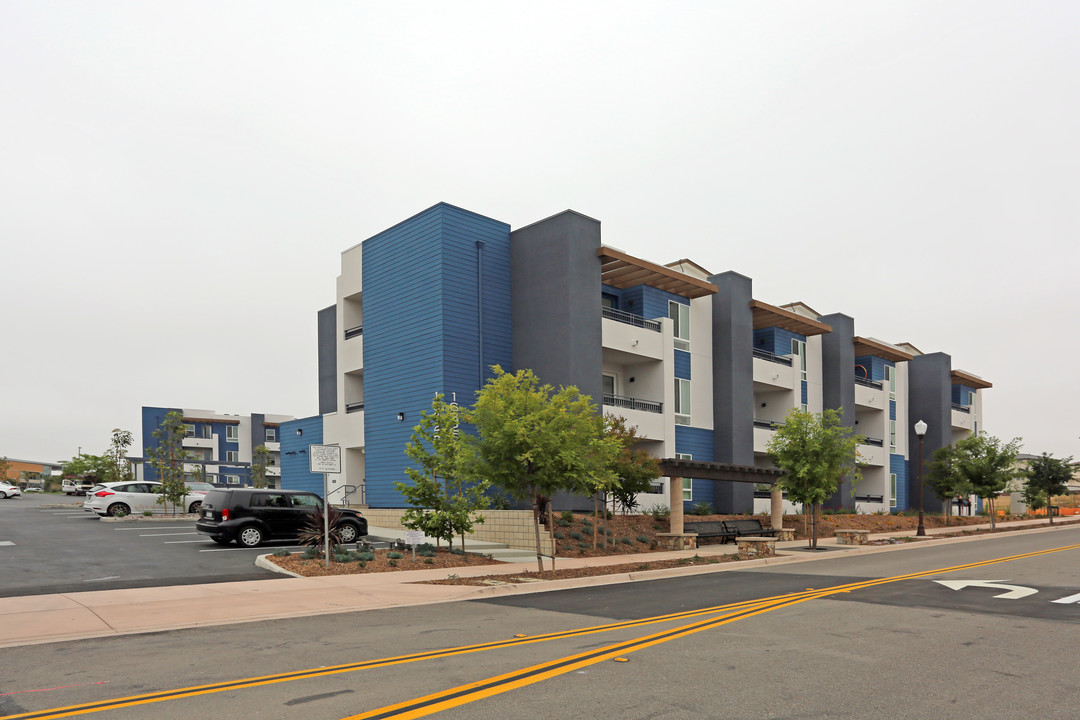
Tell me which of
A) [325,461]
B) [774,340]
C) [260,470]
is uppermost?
[774,340]

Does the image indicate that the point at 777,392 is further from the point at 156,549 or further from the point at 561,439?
the point at 156,549

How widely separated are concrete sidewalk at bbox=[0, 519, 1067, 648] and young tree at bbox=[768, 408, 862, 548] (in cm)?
832

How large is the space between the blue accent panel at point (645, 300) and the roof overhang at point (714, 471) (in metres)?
7.81

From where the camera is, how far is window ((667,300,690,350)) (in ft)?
116

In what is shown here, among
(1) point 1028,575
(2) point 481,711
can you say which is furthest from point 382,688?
(1) point 1028,575

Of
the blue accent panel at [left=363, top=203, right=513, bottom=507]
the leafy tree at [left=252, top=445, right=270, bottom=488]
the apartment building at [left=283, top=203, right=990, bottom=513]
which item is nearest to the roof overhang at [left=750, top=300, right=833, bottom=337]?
the apartment building at [left=283, top=203, right=990, bottom=513]

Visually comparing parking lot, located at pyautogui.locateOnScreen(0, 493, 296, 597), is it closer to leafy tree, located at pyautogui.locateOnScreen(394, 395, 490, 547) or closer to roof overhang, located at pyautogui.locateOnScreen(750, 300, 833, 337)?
leafy tree, located at pyautogui.locateOnScreen(394, 395, 490, 547)

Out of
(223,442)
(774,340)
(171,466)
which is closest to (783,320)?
(774,340)

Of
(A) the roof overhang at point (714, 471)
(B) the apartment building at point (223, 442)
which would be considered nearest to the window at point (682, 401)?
(A) the roof overhang at point (714, 471)

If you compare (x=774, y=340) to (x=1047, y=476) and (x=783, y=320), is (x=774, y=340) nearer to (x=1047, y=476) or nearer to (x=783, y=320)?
(x=783, y=320)

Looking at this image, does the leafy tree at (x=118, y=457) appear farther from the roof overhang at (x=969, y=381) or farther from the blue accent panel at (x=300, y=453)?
the roof overhang at (x=969, y=381)

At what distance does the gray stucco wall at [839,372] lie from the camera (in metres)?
44.5

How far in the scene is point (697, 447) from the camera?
35688 mm

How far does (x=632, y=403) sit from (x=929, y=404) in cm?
3160
